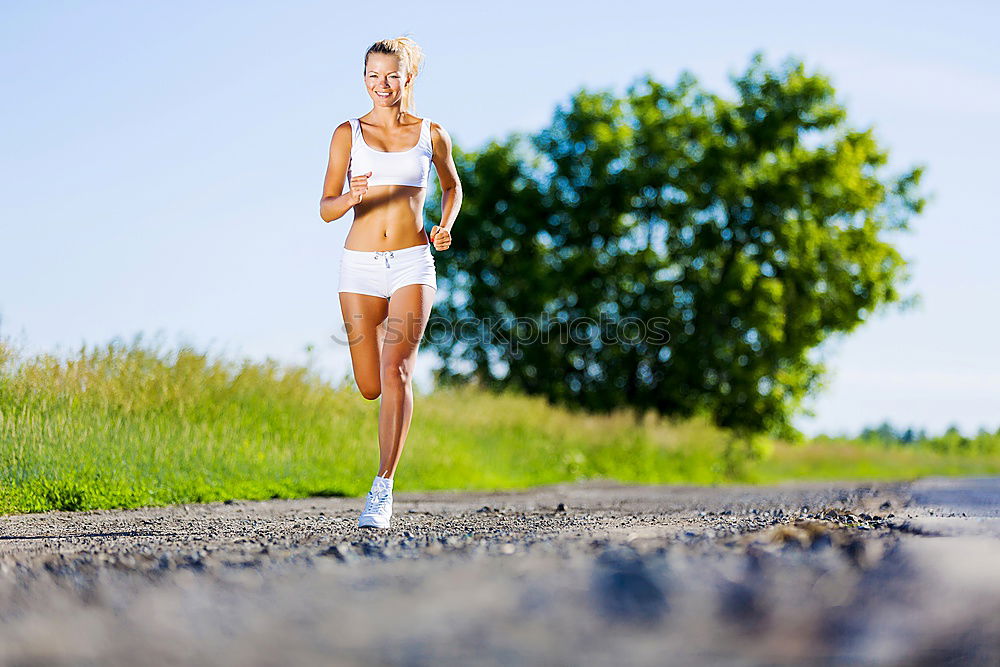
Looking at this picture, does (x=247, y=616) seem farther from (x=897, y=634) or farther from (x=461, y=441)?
(x=461, y=441)

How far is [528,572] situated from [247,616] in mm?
712

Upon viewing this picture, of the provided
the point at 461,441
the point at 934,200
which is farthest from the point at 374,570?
the point at 934,200

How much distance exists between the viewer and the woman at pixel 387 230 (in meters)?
5.08

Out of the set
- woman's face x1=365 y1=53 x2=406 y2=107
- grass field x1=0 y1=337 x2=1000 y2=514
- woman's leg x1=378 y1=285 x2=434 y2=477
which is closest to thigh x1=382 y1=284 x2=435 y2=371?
woman's leg x1=378 y1=285 x2=434 y2=477

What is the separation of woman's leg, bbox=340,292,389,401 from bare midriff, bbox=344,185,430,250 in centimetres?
27

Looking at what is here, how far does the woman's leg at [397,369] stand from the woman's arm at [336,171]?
0.57 m

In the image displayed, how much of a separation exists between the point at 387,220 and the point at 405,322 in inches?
20.5

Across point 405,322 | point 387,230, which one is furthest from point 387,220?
point 405,322

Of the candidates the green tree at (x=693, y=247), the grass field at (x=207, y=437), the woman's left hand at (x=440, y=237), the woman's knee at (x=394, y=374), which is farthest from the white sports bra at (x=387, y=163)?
the green tree at (x=693, y=247)

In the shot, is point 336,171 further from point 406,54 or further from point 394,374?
point 394,374

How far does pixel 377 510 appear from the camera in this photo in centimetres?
496

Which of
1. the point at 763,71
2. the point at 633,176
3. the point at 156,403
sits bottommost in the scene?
the point at 156,403

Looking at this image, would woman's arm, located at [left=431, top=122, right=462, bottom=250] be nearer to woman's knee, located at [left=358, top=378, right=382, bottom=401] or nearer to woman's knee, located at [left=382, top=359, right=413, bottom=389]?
woman's knee, located at [left=382, top=359, right=413, bottom=389]

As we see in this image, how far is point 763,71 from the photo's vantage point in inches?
1073
